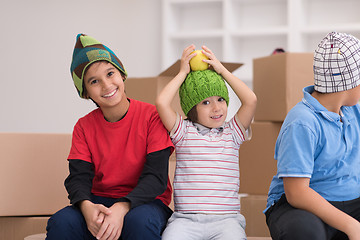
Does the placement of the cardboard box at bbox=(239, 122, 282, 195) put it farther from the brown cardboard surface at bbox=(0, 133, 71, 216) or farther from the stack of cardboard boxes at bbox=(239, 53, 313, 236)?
the brown cardboard surface at bbox=(0, 133, 71, 216)

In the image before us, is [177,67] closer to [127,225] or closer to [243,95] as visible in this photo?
[243,95]

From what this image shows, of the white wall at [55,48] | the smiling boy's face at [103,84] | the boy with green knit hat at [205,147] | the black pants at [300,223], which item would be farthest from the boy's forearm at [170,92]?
the white wall at [55,48]

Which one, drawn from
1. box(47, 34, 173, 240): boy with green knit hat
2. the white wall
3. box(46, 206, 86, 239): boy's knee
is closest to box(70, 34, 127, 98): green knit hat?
box(47, 34, 173, 240): boy with green knit hat

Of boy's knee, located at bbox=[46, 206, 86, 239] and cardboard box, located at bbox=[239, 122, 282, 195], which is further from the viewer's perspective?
cardboard box, located at bbox=[239, 122, 282, 195]

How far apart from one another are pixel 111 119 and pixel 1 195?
1.37 feet

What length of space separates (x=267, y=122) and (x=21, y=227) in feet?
2.88

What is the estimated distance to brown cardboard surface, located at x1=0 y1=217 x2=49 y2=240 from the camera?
1479 millimetres

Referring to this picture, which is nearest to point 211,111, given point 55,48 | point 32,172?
point 32,172

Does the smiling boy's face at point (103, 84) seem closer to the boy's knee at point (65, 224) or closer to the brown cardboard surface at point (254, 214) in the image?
the boy's knee at point (65, 224)

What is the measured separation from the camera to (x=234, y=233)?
1175 mm

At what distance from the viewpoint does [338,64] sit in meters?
1.13

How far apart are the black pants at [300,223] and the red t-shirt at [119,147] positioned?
12.8 inches

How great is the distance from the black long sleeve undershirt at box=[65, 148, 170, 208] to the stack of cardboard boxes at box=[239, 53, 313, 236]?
1.64ft

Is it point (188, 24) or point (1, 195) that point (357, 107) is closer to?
point (1, 195)
